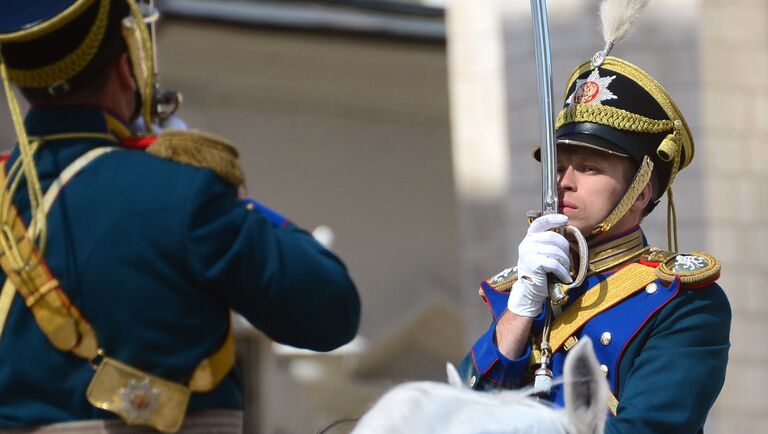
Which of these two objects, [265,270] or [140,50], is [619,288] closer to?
[265,270]

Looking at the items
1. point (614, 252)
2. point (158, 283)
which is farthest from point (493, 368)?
point (158, 283)

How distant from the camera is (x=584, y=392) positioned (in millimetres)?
2510

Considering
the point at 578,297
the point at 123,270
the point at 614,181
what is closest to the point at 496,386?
the point at 578,297

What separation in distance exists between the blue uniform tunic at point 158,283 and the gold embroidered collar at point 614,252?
1.86 ft

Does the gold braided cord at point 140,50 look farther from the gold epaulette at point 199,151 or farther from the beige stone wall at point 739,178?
the beige stone wall at point 739,178

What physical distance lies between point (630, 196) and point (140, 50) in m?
1.10

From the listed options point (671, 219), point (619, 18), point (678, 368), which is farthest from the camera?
point (671, 219)

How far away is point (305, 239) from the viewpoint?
12.0 feet

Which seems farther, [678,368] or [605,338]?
[605,338]

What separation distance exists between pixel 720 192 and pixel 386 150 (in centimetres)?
399

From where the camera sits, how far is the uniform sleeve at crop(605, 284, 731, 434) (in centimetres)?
302

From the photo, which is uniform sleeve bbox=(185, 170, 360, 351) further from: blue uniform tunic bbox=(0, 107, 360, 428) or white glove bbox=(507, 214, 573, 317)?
white glove bbox=(507, 214, 573, 317)

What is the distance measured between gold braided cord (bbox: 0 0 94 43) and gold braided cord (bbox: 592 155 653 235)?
1.15 meters

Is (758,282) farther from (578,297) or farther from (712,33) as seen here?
(578,297)
